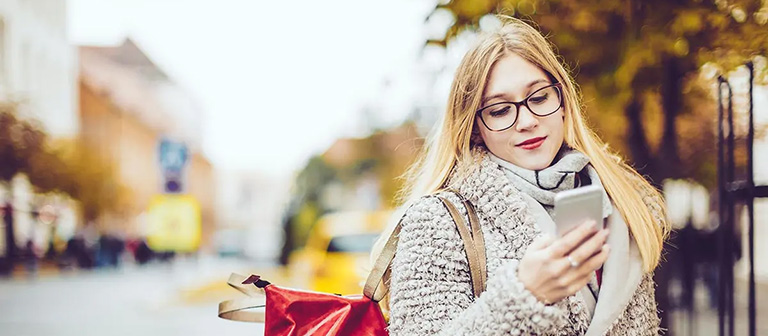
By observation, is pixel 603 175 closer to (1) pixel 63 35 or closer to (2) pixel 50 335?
(2) pixel 50 335


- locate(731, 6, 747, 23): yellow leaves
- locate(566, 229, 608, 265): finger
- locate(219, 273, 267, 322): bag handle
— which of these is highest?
locate(731, 6, 747, 23): yellow leaves

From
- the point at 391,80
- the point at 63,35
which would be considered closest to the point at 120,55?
the point at 63,35

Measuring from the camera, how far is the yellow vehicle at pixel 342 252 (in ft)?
28.9

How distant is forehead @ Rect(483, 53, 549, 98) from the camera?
1.94 metres

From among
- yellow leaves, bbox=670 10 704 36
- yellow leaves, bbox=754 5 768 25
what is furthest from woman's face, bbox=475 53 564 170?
yellow leaves, bbox=670 10 704 36

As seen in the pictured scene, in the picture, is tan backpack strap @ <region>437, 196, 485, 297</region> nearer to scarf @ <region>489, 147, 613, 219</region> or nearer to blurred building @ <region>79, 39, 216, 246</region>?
scarf @ <region>489, 147, 613, 219</region>

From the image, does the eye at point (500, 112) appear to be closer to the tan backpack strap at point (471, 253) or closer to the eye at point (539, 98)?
the eye at point (539, 98)

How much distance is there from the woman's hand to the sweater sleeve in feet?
0.22

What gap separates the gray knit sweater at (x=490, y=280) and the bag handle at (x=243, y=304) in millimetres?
567

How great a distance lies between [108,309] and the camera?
55.5 feet

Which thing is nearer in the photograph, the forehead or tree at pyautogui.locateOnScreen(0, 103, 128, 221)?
the forehead

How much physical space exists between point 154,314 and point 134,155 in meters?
47.4

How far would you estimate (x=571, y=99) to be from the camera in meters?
2.09

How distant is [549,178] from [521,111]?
17 cm
